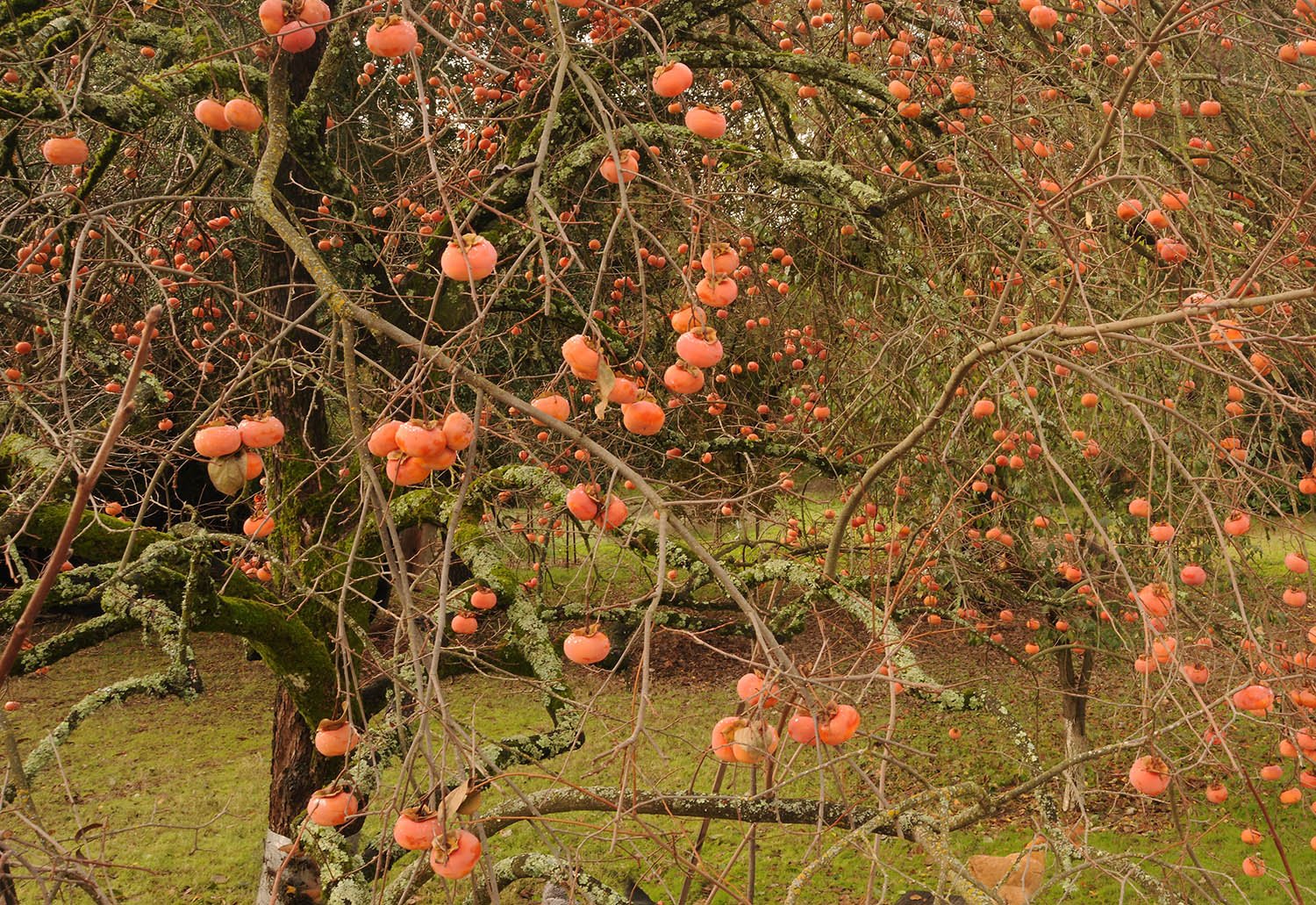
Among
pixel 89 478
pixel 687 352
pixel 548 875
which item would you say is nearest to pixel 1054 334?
pixel 687 352

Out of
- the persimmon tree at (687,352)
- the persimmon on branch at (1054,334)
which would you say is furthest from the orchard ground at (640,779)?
the persimmon on branch at (1054,334)

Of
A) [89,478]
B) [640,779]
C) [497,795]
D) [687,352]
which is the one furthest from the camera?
[497,795]

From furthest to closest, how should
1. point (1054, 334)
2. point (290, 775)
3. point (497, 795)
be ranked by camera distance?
point (497, 795) → point (290, 775) → point (1054, 334)

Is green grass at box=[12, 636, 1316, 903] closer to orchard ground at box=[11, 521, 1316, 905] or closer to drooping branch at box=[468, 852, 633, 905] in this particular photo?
orchard ground at box=[11, 521, 1316, 905]

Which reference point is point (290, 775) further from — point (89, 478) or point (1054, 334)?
point (89, 478)

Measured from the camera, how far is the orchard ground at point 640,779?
5320mm

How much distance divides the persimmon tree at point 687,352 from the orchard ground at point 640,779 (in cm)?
47

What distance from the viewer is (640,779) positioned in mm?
4906

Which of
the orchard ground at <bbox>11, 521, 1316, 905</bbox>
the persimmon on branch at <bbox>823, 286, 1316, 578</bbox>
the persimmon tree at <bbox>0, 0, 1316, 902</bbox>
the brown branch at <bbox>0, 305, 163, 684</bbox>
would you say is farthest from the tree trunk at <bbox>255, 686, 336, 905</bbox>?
the brown branch at <bbox>0, 305, 163, 684</bbox>

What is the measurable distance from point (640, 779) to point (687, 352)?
3736 millimetres

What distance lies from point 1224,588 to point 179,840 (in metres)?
6.22

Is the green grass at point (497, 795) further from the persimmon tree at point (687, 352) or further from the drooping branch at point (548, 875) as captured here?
the drooping branch at point (548, 875)

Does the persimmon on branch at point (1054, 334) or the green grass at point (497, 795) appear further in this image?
the green grass at point (497, 795)

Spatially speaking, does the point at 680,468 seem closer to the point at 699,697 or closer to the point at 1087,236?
the point at 699,697
